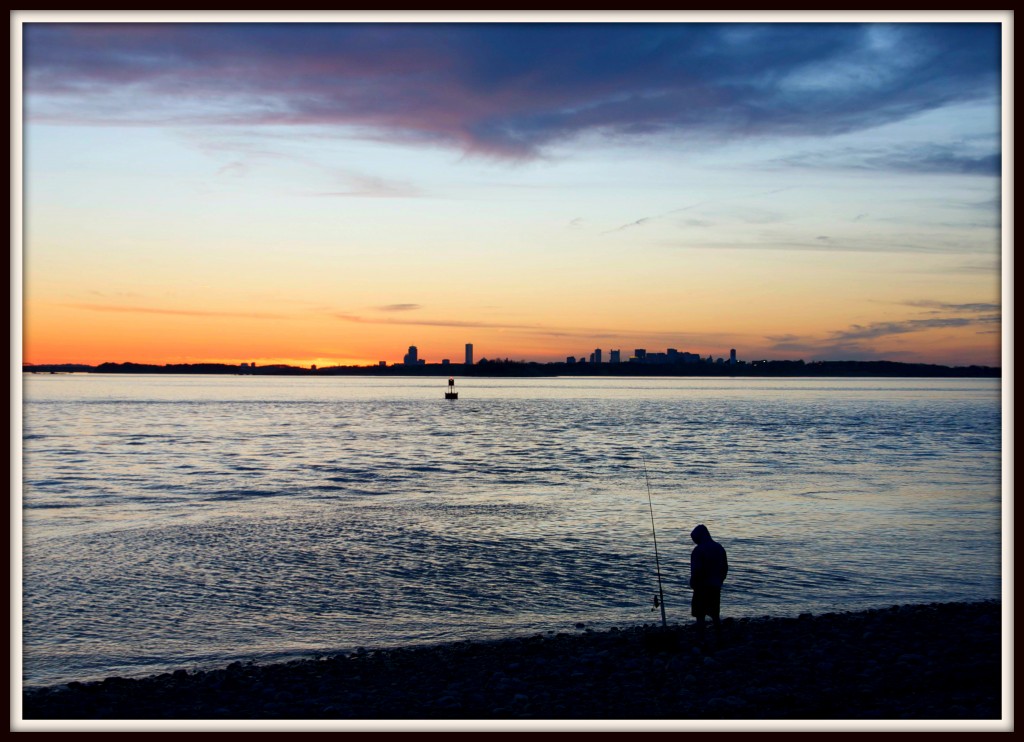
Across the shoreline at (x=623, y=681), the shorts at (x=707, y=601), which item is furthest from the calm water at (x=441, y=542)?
the shorts at (x=707, y=601)

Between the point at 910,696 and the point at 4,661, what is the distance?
29.7 feet

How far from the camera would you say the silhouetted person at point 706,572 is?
39.3 feet

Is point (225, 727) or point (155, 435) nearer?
point (225, 727)

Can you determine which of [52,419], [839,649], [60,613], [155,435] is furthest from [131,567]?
[52,419]

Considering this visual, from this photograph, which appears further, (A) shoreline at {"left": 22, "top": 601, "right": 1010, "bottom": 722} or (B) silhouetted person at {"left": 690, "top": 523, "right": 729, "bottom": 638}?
(B) silhouetted person at {"left": 690, "top": 523, "right": 729, "bottom": 638}

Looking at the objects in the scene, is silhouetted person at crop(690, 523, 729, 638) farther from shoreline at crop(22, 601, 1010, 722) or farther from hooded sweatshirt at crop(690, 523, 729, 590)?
shoreline at crop(22, 601, 1010, 722)

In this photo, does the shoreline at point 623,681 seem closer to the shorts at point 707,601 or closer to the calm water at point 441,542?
the shorts at point 707,601

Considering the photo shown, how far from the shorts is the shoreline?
45 cm

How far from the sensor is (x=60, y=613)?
52.3 feet

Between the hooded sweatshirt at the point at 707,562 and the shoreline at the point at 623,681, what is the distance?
0.93m

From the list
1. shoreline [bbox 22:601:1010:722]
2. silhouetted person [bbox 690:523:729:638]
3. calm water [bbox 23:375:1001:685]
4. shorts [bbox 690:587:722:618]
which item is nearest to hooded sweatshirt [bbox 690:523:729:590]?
silhouetted person [bbox 690:523:729:638]

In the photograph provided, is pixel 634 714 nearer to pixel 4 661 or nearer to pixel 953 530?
pixel 4 661

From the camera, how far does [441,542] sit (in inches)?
910

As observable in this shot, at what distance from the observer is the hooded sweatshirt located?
11969 millimetres
